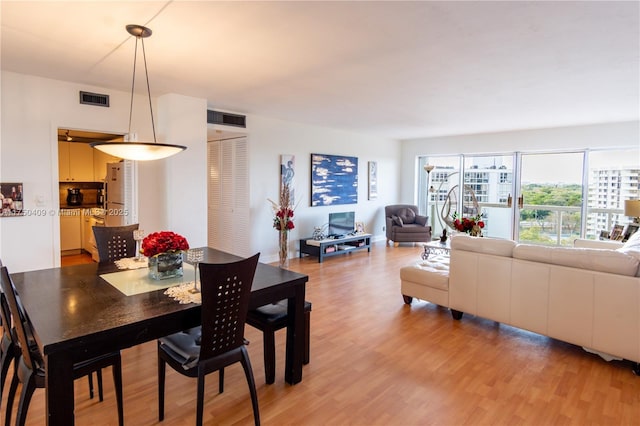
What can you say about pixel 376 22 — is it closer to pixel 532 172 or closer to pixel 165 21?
pixel 165 21

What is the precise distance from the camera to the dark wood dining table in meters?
1.61

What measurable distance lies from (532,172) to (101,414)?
8.09 metres

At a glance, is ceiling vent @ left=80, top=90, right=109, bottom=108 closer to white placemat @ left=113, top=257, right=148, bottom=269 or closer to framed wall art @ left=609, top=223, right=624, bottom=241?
white placemat @ left=113, top=257, right=148, bottom=269

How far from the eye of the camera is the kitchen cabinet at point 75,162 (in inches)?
253

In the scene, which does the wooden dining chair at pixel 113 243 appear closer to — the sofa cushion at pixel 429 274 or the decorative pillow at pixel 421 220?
the sofa cushion at pixel 429 274

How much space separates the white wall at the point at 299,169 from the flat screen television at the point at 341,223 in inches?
8.6

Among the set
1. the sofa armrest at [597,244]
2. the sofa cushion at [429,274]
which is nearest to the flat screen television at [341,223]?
the sofa cushion at [429,274]

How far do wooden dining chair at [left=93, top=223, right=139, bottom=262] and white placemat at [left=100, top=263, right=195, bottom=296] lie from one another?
0.66 m

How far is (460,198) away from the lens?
28.4 feet

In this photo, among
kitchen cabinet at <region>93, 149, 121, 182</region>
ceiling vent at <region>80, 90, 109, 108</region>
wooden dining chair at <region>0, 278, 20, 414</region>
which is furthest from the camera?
kitchen cabinet at <region>93, 149, 121, 182</region>

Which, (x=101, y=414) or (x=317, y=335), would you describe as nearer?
(x=101, y=414)

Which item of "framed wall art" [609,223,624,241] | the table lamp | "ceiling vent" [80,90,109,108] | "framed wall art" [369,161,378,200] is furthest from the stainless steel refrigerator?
the table lamp

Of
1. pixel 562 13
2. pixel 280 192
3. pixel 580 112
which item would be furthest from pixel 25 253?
pixel 580 112

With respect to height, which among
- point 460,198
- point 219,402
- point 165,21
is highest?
point 165,21
